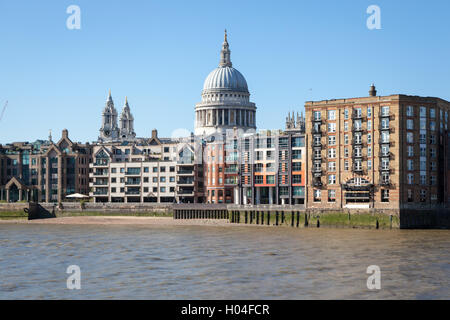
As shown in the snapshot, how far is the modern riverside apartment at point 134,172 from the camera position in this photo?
563 ft

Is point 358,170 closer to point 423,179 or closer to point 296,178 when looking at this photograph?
point 423,179

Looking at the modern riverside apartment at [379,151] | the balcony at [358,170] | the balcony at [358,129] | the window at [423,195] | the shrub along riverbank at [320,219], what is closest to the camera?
the shrub along riverbank at [320,219]

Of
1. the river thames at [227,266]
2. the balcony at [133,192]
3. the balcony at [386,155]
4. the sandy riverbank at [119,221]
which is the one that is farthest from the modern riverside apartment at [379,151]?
the balcony at [133,192]

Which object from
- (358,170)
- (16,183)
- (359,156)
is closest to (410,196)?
(358,170)

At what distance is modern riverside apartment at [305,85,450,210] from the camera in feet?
406

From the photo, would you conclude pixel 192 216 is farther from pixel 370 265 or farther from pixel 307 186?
pixel 370 265

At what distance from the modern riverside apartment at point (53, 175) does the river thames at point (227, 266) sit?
281 feet

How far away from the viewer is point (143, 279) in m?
56.5

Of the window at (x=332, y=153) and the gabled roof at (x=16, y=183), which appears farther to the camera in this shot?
the gabled roof at (x=16, y=183)

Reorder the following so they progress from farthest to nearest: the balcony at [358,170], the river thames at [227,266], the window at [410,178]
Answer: the balcony at [358,170], the window at [410,178], the river thames at [227,266]

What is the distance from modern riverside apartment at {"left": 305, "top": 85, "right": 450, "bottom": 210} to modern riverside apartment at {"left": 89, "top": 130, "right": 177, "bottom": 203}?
47.8m

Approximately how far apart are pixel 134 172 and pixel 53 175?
24127 mm

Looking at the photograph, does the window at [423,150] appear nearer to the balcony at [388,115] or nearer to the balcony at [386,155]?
the balcony at [386,155]
